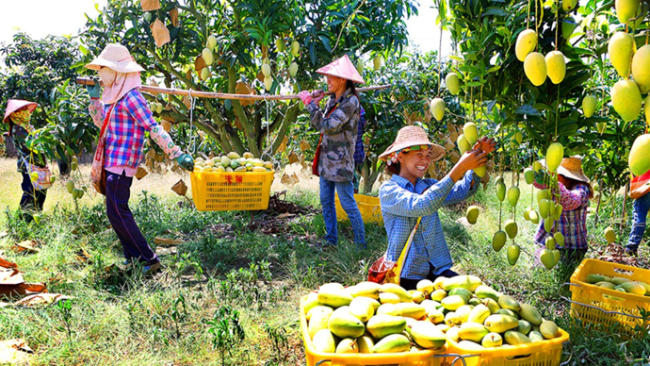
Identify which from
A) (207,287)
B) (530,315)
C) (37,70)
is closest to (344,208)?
(207,287)

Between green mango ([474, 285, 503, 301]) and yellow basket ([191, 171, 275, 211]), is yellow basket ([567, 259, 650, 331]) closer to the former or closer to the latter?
green mango ([474, 285, 503, 301])

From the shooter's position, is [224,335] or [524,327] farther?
[224,335]

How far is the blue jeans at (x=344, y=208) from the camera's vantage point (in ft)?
11.8

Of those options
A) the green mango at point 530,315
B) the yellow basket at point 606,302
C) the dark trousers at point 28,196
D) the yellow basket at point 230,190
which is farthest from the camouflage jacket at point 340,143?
the dark trousers at point 28,196

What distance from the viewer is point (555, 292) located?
266cm

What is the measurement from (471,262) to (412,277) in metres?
1.26

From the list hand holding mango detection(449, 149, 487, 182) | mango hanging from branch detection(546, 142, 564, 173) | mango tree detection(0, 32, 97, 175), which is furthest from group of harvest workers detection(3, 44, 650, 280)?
mango tree detection(0, 32, 97, 175)

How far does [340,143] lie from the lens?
355cm

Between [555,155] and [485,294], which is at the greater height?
[555,155]

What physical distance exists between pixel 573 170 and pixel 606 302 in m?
1.06

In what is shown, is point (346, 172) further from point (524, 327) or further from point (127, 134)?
point (524, 327)

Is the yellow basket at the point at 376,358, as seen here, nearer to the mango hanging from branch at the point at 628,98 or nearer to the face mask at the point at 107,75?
the mango hanging from branch at the point at 628,98

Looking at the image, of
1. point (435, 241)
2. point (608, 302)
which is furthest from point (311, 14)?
point (608, 302)

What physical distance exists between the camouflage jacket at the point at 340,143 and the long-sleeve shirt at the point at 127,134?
1132 mm
